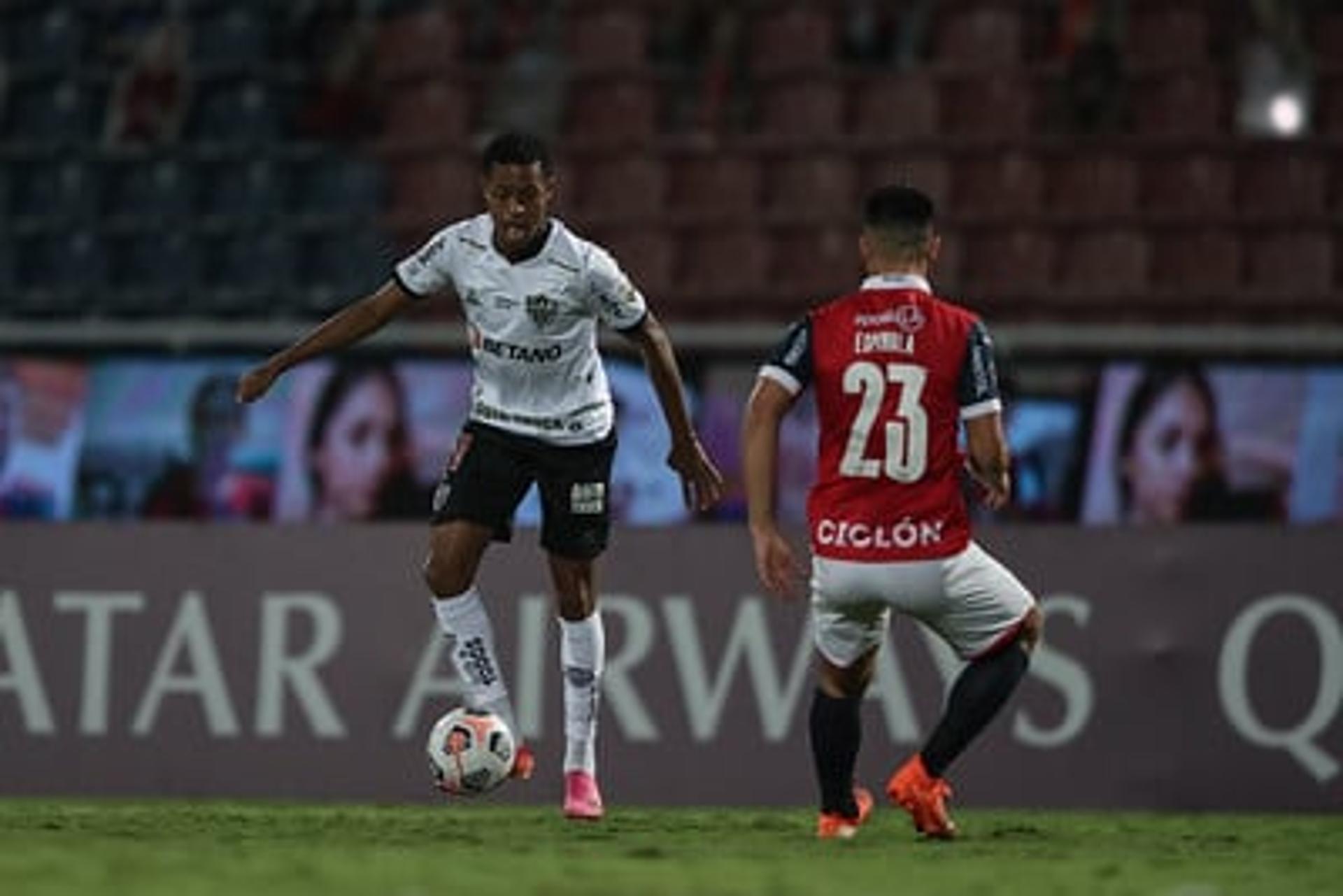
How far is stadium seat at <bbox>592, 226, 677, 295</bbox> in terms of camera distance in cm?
1764

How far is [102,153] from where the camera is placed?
61.7 ft

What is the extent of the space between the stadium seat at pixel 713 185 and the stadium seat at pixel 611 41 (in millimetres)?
827

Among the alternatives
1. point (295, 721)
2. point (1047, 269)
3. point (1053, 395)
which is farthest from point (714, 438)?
point (1047, 269)

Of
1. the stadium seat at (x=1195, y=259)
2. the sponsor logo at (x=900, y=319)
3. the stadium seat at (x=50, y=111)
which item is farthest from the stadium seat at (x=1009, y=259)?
the sponsor logo at (x=900, y=319)

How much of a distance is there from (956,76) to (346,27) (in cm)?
358

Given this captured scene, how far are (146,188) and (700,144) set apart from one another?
10.2ft

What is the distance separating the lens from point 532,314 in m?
10.4

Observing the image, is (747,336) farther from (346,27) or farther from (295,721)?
(346,27)

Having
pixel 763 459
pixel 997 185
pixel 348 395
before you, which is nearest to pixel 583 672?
pixel 763 459

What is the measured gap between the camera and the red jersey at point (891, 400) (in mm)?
9438

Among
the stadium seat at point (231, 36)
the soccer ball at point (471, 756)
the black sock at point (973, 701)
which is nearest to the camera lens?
the black sock at point (973, 701)

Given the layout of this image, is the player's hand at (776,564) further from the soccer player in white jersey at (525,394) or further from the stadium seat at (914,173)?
the stadium seat at (914,173)

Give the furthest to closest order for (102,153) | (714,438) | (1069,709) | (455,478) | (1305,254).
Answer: (102,153) < (1305,254) < (714,438) < (1069,709) < (455,478)

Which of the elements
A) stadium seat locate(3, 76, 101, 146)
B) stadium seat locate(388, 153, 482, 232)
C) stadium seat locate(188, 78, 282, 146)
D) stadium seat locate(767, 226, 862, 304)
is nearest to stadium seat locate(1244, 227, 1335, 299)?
stadium seat locate(767, 226, 862, 304)
